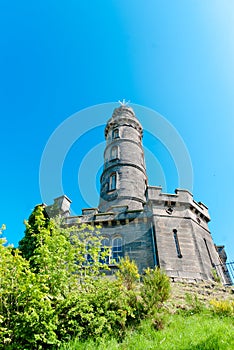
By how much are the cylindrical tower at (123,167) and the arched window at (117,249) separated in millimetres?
3577

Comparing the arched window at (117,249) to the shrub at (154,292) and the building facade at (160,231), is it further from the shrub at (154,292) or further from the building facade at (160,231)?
the shrub at (154,292)

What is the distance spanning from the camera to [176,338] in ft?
19.2

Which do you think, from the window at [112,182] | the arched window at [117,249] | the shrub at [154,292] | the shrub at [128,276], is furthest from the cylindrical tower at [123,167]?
the shrub at [154,292]

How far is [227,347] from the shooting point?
4699 mm

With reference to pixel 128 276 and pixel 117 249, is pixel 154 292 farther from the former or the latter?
pixel 117 249

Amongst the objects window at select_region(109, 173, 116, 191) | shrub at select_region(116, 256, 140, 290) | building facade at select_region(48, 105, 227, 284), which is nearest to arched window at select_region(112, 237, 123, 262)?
building facade at select_region(48, 105, 227, 284)

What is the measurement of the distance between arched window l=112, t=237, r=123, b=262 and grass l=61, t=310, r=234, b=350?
6.17m

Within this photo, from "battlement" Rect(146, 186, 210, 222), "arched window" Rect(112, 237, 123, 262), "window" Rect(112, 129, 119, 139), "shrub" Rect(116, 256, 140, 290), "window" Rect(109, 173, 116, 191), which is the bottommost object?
"shrub" Rect(116, 256, 140, 290)

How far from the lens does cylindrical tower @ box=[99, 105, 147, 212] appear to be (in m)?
18.9

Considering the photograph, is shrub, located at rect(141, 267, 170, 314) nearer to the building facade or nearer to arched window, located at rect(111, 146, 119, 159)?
the building facade

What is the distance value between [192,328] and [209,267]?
7.16 meters

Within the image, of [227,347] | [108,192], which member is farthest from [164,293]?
[108,192]

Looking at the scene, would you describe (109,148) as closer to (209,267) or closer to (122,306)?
(209,267)

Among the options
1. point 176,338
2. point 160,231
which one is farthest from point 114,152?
point 176,338
